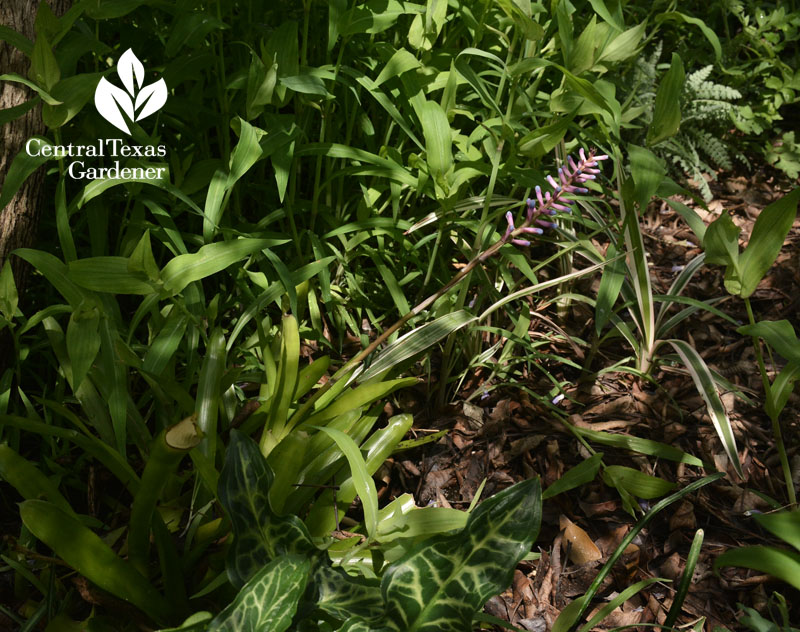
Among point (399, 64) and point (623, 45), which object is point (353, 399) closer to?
→ point (399, 64)

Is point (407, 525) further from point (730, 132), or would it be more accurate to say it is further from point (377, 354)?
point (730, 132)

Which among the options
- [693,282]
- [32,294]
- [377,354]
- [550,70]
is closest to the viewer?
[377,354]

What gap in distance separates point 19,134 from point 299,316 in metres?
0.80

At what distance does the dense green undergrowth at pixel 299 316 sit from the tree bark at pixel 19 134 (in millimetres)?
108

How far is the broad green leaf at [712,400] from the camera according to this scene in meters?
1.66

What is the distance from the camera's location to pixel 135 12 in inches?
74.6

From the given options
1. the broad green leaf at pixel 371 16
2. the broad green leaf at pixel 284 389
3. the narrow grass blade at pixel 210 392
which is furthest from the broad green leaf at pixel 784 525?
the broad green leaf at pixel 371 16

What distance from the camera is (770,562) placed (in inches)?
47.9

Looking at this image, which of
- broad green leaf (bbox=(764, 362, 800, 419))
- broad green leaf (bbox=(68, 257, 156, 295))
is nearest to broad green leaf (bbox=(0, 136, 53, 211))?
A: broad green leaf (bbox=(68, 257, 156, 295))

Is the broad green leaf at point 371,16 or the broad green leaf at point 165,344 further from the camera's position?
the broad green leaf at point 371,16

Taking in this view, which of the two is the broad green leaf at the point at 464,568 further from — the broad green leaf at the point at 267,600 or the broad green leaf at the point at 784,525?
the broad green leaf at the point at 784,525

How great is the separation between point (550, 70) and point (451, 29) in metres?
0.38

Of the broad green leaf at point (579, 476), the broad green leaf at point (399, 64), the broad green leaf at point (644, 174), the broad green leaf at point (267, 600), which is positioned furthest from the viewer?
the broad green leaf at point (399, 64)

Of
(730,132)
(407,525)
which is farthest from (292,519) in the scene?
(730,132)
